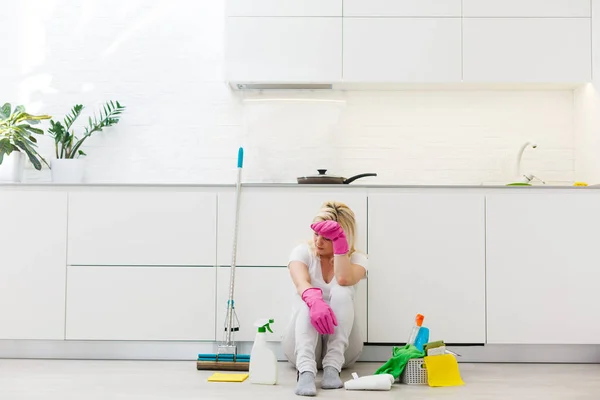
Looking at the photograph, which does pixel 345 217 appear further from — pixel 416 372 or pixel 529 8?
pixel 529 8

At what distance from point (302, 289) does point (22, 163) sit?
6.04ft

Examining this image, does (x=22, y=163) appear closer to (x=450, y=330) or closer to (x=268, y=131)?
(x=268, y=131)

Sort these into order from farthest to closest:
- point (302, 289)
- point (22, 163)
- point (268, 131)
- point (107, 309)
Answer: point (268, 131) < point (22, 163) < point (107, 309) < point (302, 289)

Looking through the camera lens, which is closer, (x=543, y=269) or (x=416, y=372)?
(x=416, y=372)

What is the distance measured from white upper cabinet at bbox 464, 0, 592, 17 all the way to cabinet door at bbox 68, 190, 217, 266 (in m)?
1.80

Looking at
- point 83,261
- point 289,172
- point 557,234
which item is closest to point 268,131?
point 289,172

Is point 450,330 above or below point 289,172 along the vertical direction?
below

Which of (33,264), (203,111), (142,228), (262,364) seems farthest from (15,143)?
(262,364)

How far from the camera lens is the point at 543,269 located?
3475mm

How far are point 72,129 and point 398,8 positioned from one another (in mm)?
2022

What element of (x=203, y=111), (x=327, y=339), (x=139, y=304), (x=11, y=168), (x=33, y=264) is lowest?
(x=327, y=339)

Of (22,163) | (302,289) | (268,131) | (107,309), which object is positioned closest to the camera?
(302,289)

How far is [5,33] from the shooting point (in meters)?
4.31

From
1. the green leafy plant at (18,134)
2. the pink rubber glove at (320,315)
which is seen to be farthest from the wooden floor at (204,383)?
the green leafy plant at (18,134)
